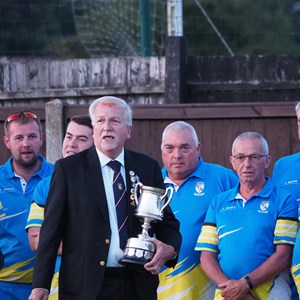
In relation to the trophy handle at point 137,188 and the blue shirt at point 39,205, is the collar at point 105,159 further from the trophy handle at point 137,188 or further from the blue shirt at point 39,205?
the blue shirt at point 39,205

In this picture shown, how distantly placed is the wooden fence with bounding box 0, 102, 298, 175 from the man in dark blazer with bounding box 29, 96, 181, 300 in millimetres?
2958

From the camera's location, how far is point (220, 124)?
9.90 m

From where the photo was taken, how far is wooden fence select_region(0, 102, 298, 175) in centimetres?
977

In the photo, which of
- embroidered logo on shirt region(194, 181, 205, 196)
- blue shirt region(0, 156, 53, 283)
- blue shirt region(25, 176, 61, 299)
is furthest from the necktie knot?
blue shirt region(0, 156, 53, 283)

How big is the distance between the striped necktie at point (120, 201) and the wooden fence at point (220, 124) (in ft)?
10.0

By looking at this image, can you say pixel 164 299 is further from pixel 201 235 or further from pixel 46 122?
pixel 46 122

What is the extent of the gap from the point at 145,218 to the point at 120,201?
0.82 ft

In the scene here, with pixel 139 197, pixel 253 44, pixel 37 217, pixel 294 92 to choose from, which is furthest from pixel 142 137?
pixel 253 44

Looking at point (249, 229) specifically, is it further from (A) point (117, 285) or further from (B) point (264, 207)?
(A) point (117, 285)

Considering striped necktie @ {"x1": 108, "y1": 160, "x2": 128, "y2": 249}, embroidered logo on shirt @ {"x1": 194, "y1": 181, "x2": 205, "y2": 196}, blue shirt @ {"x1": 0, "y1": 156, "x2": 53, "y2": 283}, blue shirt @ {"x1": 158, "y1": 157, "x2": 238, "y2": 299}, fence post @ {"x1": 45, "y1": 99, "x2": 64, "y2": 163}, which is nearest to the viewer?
striped necktie @ {"x1": 108, "y1": 160, "x2": 128, "y2": 249}

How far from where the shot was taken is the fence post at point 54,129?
10258mm

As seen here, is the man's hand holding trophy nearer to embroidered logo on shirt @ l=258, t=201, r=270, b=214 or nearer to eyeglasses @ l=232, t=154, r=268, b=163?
embroidered logo on shirt @ l=258, t=201, r=270, b=214

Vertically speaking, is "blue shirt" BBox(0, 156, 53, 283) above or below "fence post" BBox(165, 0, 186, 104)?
below

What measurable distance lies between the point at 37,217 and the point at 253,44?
6.94 m
